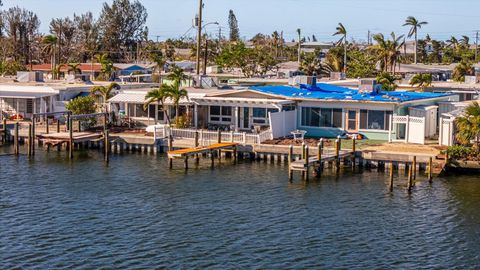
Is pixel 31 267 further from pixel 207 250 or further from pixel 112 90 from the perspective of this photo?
pixel 112 90

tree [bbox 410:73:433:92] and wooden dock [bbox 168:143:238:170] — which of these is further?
tree [bbox 410:73:433:92]

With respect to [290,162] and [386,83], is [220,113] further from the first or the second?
[386,83]

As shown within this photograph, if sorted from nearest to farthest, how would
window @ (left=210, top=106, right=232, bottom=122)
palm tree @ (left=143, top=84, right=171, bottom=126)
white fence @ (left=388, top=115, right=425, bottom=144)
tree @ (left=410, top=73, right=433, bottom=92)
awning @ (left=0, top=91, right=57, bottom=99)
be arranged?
white fence @ (left=388, top=115, right=425, bottom=144) < palm tree @ (left=143, top=84, right=171, bottom=126) < window @ (left=210, top=106, right=232, bottom=122) < awning @ (left=0, top=91, right=57, bottom=99) < tree @ (left=410, top=73, right=433, bottom=92)

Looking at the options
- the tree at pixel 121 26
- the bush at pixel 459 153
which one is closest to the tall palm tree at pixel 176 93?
the bush at pixel 459 153

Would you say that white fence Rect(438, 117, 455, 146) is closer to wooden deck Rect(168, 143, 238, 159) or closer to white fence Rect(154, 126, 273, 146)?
white fence Rect(154, 126, 273, 146)

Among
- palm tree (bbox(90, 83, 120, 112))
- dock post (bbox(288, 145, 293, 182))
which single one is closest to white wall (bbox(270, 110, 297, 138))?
dock post (bbox(288, 145, 293, 182))

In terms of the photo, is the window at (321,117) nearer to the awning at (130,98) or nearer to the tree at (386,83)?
the awning at (130,98)
